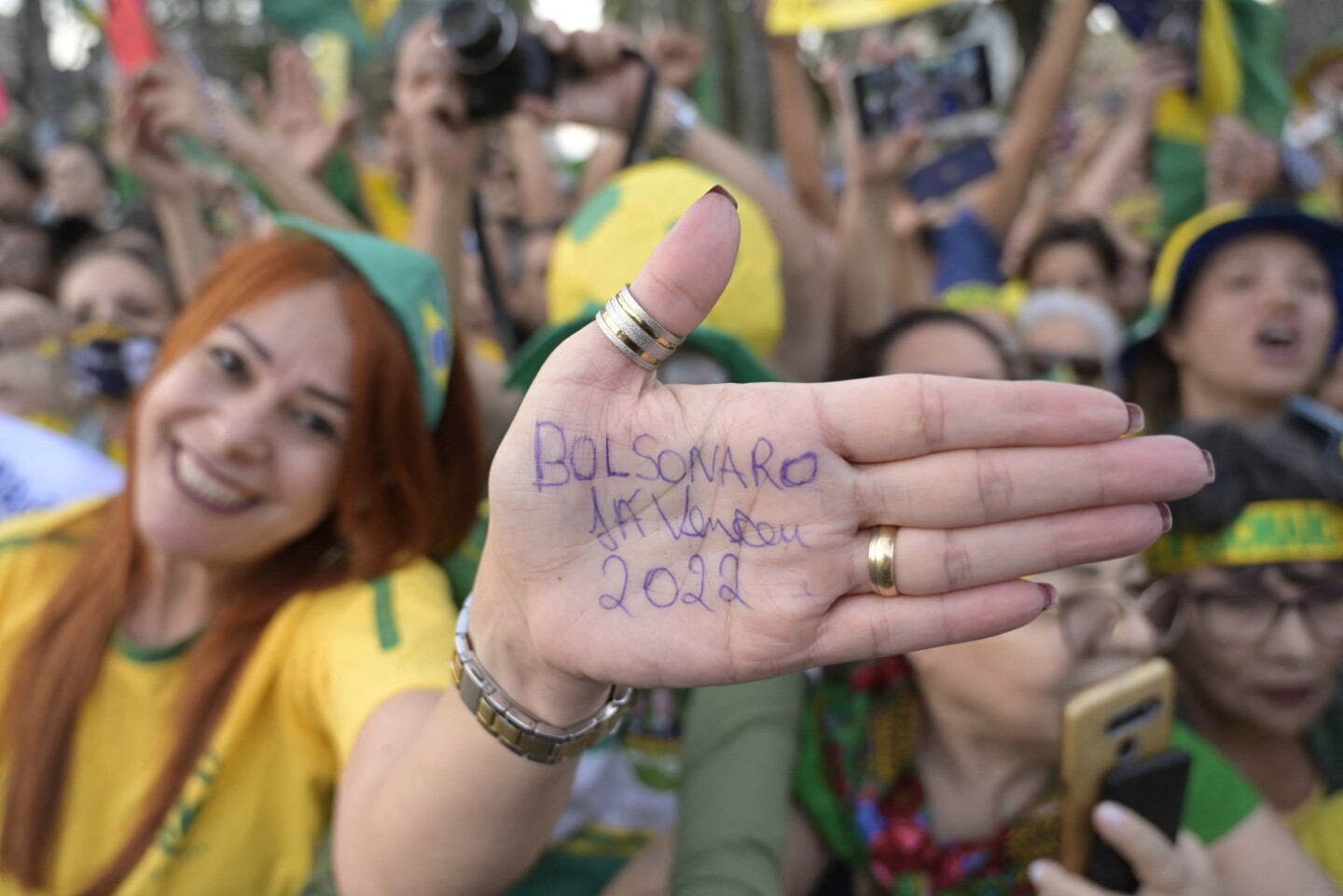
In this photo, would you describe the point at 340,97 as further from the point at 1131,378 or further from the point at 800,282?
the point at 1131,378

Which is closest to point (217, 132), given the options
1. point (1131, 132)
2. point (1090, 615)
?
point (1090, 615)

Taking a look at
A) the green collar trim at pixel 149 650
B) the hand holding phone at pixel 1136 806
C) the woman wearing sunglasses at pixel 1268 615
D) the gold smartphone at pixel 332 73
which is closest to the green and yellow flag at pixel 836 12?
the woman wearing sunglasses at pixel 1268 615

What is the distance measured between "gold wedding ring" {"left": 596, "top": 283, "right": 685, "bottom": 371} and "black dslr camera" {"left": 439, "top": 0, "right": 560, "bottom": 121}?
4.67 feet

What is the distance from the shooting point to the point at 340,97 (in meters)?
5.57

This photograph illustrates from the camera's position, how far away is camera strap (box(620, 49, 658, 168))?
89.0 inches

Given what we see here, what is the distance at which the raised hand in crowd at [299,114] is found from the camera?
307cm

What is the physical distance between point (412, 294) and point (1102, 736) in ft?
4.03

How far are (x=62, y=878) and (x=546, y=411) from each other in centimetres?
114

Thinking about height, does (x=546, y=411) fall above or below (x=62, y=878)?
above

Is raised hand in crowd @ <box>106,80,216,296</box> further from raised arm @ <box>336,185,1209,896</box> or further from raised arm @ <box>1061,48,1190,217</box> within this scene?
raised arm @ <box>1061,48,1190,217</box>

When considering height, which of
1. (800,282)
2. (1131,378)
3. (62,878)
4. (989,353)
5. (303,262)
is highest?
(303,262)


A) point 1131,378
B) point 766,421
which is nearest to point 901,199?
point 1131,378

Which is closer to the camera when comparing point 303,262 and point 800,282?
point 303,262

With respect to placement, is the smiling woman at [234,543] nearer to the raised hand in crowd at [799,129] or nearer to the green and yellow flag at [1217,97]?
the raised hand in crowd at [799,129]
